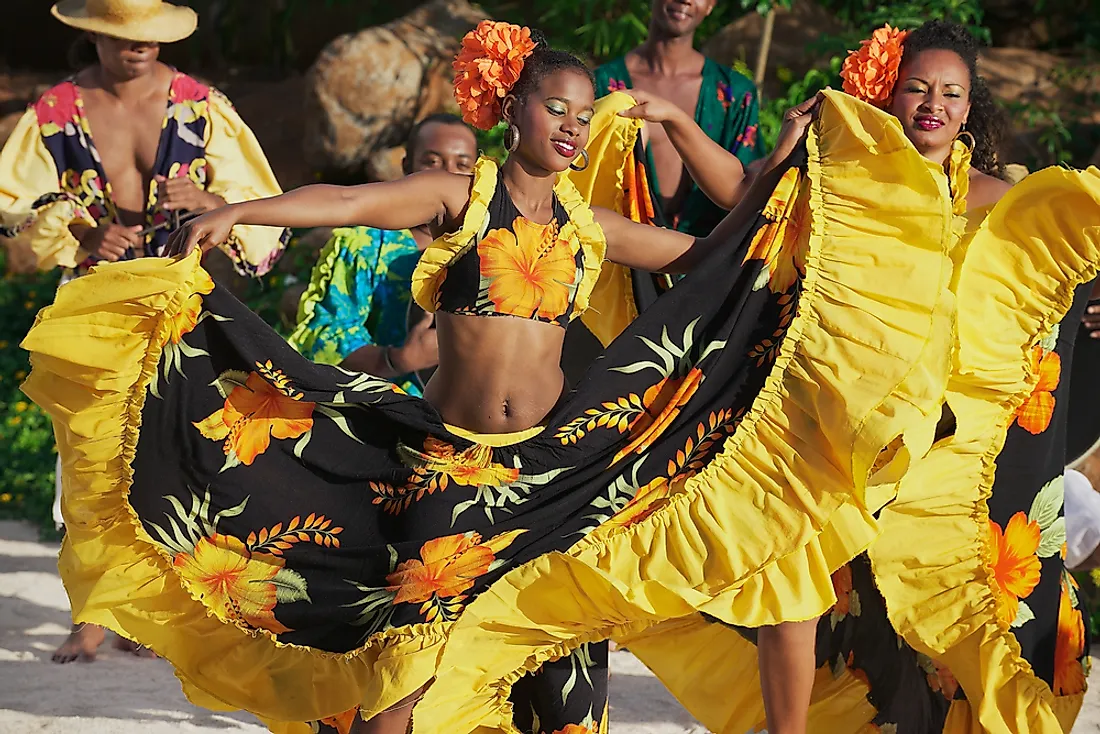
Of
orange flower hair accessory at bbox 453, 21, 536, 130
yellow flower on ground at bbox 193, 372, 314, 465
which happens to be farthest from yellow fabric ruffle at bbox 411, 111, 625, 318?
yellow flower on ground at bbox 193, 372, 314, 465

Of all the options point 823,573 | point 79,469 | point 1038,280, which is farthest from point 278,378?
point 1038,280

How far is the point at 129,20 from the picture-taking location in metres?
5.22

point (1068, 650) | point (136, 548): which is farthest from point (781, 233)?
point (136, 548)

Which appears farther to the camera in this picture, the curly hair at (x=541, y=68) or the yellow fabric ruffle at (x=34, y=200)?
the yellow fabric ruffle at (x=34, y=200)

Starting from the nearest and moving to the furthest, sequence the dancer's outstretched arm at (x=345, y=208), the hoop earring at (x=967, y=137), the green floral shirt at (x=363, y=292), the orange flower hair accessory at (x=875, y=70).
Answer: the dancer's outstretched arm at (x=345, y=208), the orange flower hair accessory at (x=875, y=70), the hoop earring at (x=967, y=137), the green floral shirt at (x=363, y=292)

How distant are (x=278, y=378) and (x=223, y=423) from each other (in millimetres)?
176

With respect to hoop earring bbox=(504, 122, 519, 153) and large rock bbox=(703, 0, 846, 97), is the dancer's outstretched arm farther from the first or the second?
large rock bbox=(703, 0, 846, 97)

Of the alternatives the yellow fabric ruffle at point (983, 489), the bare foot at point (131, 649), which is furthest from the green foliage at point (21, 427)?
the yellow fabric ruffle at point (983, 489)

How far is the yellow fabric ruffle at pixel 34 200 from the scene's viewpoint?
514cm

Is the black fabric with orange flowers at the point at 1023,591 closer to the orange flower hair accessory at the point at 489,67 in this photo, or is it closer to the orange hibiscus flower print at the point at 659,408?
the orange hibiscus flower print at the point at 659,408

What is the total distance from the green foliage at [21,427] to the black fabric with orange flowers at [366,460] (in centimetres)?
416

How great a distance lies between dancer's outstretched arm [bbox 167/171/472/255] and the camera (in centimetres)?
316

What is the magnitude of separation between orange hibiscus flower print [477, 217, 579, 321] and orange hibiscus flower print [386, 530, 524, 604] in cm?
57

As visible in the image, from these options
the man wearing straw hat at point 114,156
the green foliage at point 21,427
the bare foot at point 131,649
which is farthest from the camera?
the green foliage at point 21,427
